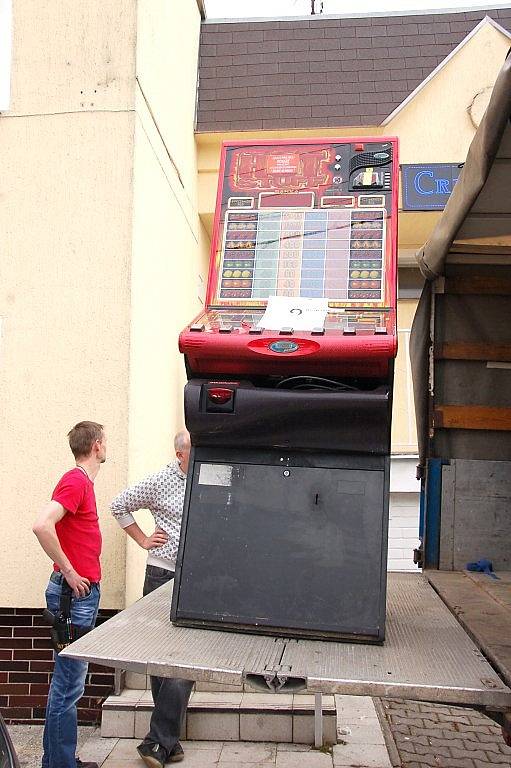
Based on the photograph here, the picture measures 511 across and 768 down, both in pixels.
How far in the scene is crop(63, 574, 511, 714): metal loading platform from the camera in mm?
2182

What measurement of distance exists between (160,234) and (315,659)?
4.19m

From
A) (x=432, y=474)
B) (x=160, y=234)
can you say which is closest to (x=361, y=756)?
(x=432, y=474)

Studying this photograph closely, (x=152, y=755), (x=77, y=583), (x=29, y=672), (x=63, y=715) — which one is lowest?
(x=152, y=755)

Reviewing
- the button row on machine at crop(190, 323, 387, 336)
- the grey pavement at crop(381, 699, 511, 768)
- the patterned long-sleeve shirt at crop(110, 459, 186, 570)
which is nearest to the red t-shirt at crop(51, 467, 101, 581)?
the patterned long-sleeve shirt at crop(110, 459, 186, 570)

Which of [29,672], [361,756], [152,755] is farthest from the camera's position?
[29,672]

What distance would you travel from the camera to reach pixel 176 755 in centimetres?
423

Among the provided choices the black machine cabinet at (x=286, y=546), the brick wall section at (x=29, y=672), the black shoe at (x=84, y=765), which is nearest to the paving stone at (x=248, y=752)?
the black shoe at (x=84, y=765)

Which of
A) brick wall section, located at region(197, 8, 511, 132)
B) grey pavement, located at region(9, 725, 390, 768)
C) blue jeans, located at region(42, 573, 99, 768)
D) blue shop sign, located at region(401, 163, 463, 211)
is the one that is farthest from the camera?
brick wall section, located at region(197, 8, 511, 132)

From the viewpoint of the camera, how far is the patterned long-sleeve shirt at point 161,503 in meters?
4.29

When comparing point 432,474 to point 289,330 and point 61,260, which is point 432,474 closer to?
point 289,330

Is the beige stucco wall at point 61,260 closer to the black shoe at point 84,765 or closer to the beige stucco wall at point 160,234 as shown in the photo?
the beige stucco wall at point 160,234

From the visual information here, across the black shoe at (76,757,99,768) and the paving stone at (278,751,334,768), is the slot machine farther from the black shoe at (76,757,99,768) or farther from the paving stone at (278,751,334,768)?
the paving stone at (278,751,334,768)

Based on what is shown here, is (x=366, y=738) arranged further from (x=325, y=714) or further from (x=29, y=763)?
(x=29, y=763)

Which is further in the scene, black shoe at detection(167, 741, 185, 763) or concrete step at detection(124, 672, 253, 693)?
concrete step at detection(124, 672, 253, 693)
